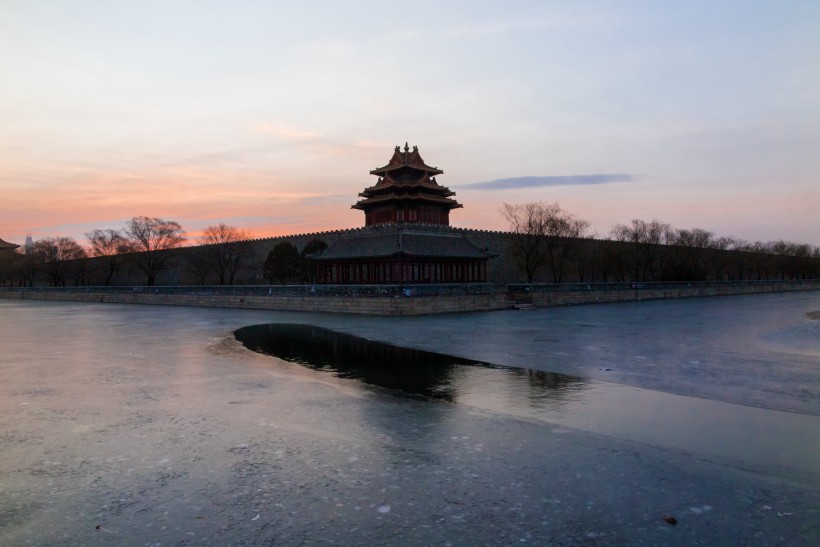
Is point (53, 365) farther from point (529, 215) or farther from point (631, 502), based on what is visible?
point (529, 215)

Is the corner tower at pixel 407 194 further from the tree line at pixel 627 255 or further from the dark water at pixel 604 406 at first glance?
the dark water at pixel 604 406

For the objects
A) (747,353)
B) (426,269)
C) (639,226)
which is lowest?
(747,353)

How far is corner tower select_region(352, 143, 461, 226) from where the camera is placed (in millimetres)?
42656

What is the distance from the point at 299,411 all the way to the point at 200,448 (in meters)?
1.82

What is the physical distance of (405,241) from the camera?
1476 inches

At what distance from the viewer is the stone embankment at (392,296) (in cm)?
2703

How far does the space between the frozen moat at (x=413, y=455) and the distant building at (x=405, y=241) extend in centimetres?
2499

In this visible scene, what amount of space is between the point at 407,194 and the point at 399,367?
32.0 metres

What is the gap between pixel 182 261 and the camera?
5656 centimetres

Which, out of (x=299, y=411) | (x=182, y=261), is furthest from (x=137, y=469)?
(x=182, y=261)

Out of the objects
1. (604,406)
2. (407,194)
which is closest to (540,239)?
(407,194)

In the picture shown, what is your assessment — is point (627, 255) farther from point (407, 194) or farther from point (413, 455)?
point (413, 455)

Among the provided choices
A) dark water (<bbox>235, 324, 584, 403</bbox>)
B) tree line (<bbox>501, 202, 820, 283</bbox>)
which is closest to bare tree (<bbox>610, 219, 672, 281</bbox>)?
tree line (<bbox>501, 202, 820, 283</bbox>)

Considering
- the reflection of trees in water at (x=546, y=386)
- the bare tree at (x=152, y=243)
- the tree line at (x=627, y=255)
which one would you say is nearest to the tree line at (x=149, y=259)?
the bare tree at (x=152, y=243)
